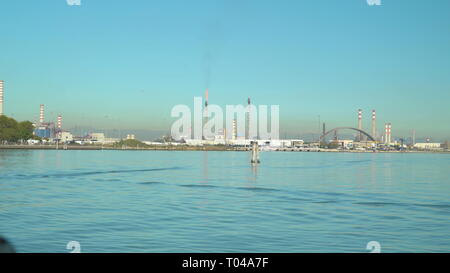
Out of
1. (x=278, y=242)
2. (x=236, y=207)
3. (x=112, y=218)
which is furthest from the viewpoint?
(x=236, y=207)

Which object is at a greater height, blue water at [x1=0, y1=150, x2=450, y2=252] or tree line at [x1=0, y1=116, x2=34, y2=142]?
tree line at [x1=0, y1=116, x2=34, y2=142]

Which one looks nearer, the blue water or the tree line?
the blue water

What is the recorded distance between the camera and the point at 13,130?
178500mm

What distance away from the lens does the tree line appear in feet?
577

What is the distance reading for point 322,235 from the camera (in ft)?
57.0

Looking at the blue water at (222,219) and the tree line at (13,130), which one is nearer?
the blue water at (222,219)

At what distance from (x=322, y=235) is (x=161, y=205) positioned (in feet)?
34.2

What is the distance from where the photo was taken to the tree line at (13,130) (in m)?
176

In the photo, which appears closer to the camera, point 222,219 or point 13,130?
point 222,219

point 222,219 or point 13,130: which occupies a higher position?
point 13,130

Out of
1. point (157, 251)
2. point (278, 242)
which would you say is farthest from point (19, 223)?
point (278, 242)
